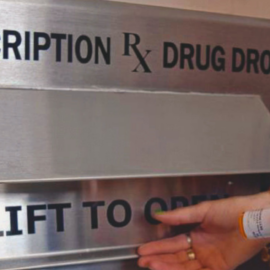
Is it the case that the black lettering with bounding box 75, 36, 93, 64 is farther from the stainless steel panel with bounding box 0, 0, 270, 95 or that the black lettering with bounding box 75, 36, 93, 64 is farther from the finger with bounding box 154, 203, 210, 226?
the finger with bounding box 154, 203, 210, 226

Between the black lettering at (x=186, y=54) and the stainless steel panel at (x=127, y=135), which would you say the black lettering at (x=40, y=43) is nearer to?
the stainless steel panel at (x=127, y=135)

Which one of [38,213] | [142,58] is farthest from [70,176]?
[142,58]

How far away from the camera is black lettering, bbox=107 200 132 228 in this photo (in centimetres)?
56

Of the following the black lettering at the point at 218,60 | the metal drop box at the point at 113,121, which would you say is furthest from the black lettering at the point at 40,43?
the black lettering at the point at 218,60

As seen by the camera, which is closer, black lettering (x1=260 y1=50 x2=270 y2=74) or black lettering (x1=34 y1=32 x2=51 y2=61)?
black lettering (x1=34 y1=32 x2=51 y2=61)

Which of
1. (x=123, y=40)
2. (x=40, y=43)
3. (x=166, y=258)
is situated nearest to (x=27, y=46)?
(x=40, y=43)

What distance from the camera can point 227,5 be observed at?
0.60 m

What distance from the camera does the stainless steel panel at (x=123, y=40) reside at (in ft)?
1.66

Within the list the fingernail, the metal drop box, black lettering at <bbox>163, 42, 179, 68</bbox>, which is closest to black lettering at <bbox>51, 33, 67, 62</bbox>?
the metal drop box

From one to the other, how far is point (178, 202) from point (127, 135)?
5.4 inches

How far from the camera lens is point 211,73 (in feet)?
1.94

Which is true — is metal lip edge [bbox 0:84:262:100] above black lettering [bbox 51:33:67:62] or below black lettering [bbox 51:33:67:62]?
below

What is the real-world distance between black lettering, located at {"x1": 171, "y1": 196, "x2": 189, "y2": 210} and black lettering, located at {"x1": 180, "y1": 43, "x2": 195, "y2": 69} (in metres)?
0.18

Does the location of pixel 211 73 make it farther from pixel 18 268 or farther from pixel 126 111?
pixel 18 268
